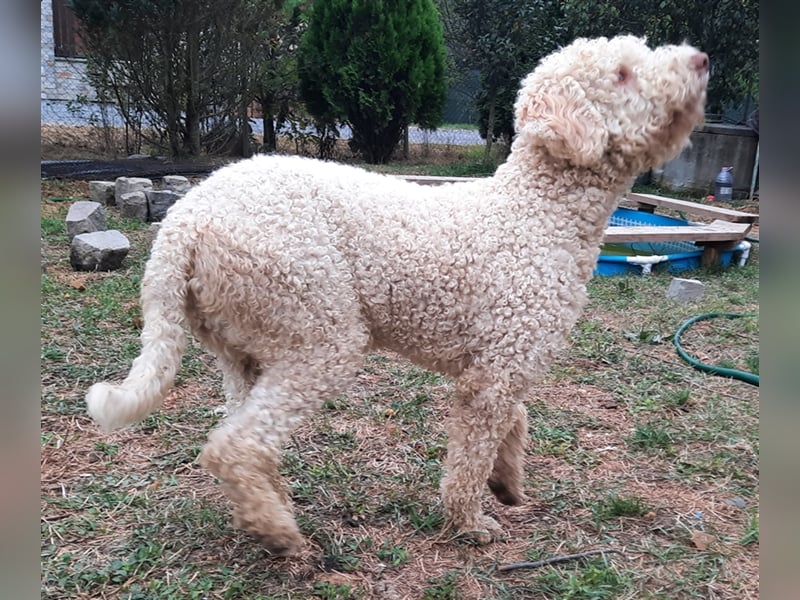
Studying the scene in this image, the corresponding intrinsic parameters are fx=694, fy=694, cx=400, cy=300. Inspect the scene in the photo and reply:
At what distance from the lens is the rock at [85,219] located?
5.88 m

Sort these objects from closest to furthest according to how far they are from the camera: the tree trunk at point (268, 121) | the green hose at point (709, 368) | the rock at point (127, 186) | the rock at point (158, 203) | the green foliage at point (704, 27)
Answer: the green hose at point (709, 368)
the rock at point (158, 203)
the rock at point (127, 186)
the green foliage at point (704, 27)
the tree trunk at point (268, 121)

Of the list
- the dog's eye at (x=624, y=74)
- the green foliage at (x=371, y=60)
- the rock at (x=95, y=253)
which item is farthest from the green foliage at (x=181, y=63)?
the dog's eye at (x=624, y=74)

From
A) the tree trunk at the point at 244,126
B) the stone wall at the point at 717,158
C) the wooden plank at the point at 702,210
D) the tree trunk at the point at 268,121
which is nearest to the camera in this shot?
the wooden plank at the point at 702,210

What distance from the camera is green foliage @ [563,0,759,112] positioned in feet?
31.1

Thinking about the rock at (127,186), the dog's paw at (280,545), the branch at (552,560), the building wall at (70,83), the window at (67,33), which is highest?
the window at (67,33)

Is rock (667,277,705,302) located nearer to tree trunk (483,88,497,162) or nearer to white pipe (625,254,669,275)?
white pipe (625,254,669,275)

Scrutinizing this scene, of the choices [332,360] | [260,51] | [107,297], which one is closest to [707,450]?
[332,360]

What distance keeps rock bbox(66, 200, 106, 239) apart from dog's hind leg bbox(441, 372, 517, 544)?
14.9ft

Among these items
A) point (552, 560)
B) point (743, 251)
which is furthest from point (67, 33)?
point (552, 560)

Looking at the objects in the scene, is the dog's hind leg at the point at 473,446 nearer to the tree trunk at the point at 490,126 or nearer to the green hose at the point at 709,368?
the green hose at the point at 709,368

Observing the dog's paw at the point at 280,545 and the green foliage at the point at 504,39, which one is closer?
the dog's paw at the point at 280,545

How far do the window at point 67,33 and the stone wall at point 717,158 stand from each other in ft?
29.8

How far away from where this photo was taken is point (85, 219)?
19.3 feet

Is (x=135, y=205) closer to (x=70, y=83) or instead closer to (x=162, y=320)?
(x=70, y=83)
